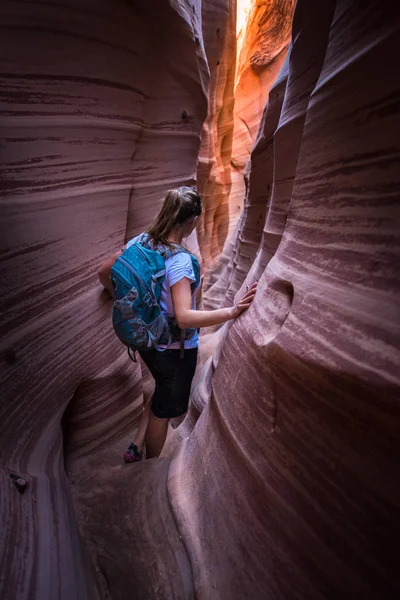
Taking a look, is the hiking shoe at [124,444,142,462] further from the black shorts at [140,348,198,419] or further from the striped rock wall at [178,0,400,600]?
the striped rock wall at [178,0,400,600]

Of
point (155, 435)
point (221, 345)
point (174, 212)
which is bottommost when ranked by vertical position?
point (155, 435)

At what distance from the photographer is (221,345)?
6.33 feet

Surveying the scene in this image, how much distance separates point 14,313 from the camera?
180cm

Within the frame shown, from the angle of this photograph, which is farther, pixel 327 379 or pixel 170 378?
pixel 170 378

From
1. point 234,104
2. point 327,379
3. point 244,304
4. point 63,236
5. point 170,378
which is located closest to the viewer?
point 327,379

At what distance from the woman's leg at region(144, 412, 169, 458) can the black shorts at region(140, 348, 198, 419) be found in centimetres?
11

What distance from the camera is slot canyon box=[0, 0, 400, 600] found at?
897mm

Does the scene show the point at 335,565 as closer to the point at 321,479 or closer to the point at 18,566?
the point at 321,479

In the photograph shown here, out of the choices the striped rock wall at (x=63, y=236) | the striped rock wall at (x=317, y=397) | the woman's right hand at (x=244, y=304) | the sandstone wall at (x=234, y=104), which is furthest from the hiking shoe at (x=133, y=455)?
the sandstone wall at (x=234, y=104)

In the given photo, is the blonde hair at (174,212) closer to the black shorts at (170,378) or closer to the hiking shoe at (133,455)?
the black shorts at (170,378)

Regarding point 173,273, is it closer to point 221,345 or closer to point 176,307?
point 176,307

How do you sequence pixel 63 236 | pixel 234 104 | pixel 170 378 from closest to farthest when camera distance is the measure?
pixel 170 378, pixel 63 236, pixel 234 104

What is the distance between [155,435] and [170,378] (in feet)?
1.62

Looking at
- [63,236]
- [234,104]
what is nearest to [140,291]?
[63,236]
